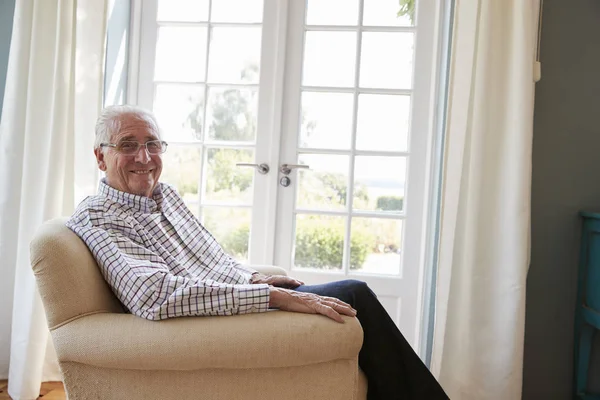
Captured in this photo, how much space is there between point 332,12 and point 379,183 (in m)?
0.86

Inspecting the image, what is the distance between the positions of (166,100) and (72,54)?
549 mm

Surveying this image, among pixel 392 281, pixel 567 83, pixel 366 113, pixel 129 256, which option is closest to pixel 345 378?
pixel 129 256

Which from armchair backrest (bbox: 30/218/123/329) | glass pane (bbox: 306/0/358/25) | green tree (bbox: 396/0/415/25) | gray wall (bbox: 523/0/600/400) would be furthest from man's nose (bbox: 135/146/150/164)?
gray wall (bbox: 523/0/600/400)

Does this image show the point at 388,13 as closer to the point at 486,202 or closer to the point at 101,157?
the point at 486,202

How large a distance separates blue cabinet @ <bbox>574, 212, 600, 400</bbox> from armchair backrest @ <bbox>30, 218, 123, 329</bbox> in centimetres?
192

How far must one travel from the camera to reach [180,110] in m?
2.93

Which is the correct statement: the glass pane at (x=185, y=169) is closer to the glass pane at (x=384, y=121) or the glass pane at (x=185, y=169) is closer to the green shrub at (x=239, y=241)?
the green shrub at (x=239, y=241)

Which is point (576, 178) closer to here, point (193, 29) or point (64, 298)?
point (193, 29)

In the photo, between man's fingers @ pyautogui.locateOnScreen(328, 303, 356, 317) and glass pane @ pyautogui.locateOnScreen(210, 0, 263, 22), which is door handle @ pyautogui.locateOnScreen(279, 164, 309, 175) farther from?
man's fingers @ pyautogui.locateOnScreen(328, 303, 356, 317)

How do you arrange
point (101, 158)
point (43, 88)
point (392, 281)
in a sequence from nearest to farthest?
1. point (101, 158)
2. point (43, 88)
3. point (392, 281)

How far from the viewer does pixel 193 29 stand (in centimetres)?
292

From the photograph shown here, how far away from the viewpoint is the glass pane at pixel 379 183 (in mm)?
2783

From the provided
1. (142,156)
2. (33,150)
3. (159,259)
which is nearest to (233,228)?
(33,150)

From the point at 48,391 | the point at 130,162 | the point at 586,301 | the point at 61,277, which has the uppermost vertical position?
the point at 130,162
